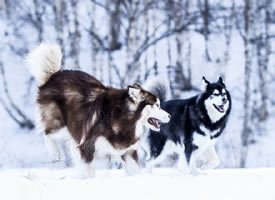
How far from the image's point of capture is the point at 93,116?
6.20 metres

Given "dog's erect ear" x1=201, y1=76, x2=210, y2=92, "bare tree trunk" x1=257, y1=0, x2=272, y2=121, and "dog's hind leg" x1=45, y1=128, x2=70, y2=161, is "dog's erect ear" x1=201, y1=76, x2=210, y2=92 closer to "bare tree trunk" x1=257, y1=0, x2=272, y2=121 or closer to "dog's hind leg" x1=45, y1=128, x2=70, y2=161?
"dog's hind leg" x1=45, y1=128, x2=70, y2=161

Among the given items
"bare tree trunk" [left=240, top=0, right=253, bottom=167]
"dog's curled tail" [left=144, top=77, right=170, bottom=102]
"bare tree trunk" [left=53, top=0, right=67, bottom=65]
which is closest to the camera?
"dog's curled tail" [left=144, top=77, right=170, bottom=102]

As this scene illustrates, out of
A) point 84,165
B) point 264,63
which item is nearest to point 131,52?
point 264,63

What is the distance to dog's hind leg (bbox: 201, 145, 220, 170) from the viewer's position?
7.76 meters

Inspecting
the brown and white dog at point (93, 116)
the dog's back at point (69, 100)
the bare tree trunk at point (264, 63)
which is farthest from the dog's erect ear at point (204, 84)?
the bare tree trunk at point (264, 63)

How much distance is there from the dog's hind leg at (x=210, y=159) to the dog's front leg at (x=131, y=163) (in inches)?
67.2

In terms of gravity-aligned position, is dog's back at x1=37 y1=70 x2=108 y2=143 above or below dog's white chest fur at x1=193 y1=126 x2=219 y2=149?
above

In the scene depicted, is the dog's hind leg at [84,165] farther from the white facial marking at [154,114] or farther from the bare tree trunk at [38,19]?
the bare tree trunk at [38,19]

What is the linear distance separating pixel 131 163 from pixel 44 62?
161cm

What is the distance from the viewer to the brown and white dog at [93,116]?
616 centimetres

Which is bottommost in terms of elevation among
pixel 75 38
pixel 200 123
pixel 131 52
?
pixel 200 123

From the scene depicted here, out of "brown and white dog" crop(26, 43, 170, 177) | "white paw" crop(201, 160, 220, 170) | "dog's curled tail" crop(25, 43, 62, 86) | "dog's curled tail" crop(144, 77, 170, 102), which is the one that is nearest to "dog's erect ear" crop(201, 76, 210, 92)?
"dog's curled tail" crop(144, 77, 170, 102)

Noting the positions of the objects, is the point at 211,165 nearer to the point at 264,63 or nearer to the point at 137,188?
the point at 137,188

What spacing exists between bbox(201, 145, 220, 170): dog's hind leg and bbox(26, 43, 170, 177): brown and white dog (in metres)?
1.64
